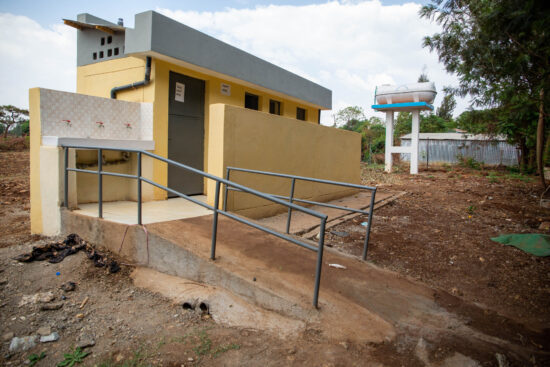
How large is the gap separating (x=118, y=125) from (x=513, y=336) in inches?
240

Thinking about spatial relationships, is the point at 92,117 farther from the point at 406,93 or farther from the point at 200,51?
the point at 406,93

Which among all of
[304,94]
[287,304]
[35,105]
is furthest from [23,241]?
[304,94]

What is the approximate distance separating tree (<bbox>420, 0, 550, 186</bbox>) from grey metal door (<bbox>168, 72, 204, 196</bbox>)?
16.5ft

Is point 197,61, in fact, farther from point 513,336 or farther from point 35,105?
point 513,336

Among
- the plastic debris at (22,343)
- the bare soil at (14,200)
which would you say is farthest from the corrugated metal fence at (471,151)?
the plastic debris at (22,343)

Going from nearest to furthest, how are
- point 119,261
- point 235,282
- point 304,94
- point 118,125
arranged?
point 235,282, point 119,261, point 118,125, point 304,94

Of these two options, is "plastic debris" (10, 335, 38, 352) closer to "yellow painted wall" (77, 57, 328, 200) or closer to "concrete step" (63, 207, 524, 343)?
"concrete step" (63, 207, 524, 343)

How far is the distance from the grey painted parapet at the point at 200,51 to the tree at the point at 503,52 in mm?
3954

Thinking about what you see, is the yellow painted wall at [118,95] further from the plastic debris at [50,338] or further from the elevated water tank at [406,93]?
the elevated water tank at [406,93]

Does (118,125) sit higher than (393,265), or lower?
higher

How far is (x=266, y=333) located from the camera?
8.64 feet

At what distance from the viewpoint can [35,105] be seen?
4980 millimetres

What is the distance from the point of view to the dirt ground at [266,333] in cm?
238

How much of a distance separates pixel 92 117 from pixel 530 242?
23.7 feet
